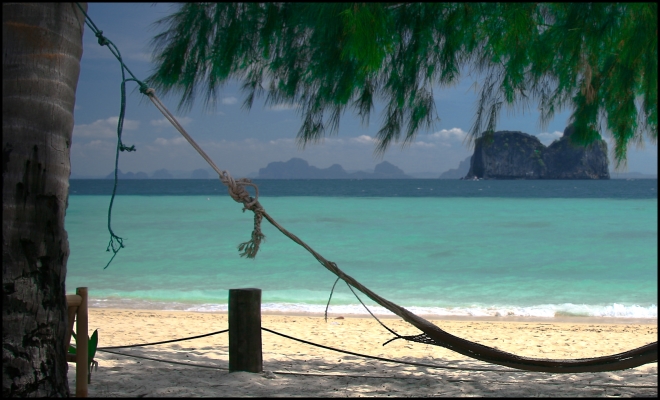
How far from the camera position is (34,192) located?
5.23ft

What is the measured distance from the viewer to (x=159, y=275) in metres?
9.19

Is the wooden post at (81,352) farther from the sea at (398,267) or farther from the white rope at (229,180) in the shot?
the sea at (398,267)

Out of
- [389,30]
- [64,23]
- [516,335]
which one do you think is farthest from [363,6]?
[516,335]

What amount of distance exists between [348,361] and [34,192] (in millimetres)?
2264

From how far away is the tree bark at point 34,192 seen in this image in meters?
1.58

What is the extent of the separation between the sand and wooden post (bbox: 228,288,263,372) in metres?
0.06

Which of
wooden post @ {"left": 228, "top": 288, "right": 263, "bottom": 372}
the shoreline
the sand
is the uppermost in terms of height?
wooden post @ {"left": 228, "top": 288, "right": 263, "bottom": 372}

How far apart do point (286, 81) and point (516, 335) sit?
125 inches

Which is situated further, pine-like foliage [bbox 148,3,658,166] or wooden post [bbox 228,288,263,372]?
wooden post [bbox 228,288,263,372]

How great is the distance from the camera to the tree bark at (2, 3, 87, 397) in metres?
1.58

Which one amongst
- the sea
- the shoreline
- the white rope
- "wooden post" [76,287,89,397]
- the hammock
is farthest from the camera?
the sea

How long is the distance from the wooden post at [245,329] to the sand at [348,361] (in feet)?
0.20

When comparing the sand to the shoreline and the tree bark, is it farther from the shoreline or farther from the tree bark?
the tree bark

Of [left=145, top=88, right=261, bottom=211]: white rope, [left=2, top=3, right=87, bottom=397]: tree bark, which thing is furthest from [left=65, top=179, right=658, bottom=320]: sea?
[left=2, top=3, right=87, bottom=397]: tree bark
